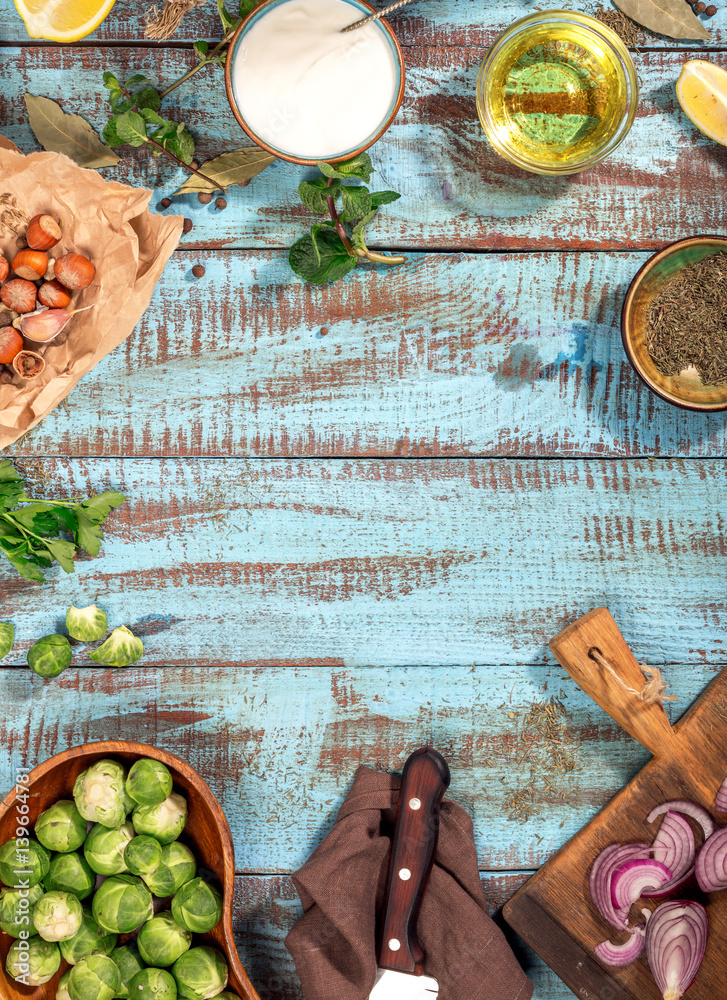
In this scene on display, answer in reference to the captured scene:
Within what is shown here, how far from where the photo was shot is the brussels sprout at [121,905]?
1180mm

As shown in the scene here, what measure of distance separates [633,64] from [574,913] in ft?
4.97

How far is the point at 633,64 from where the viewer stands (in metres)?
1.24

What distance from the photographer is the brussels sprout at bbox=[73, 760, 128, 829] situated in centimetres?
119

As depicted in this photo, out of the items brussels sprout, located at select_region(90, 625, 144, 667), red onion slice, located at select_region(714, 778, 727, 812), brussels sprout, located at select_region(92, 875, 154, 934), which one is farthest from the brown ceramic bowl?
brussels sprout, located at select_region(92, 875, 154, 934)

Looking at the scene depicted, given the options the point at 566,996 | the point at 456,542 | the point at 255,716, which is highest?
the point at 456,542

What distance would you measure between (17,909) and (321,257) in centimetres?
122

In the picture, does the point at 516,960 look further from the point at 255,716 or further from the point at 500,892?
the point at 255,716

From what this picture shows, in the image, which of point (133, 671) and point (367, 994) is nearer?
point (367, 994)

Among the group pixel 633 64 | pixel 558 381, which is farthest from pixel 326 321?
pixel 633 64

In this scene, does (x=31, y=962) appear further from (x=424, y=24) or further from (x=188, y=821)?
(x=424, y=24)

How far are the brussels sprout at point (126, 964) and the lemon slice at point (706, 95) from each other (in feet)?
5.81

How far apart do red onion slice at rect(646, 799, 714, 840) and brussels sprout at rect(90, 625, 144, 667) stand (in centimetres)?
99

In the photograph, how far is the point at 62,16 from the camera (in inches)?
47.5

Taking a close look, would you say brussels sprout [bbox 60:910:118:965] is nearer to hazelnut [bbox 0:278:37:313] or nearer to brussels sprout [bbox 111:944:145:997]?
brussels sprout [bbox 111:944:145:997]
